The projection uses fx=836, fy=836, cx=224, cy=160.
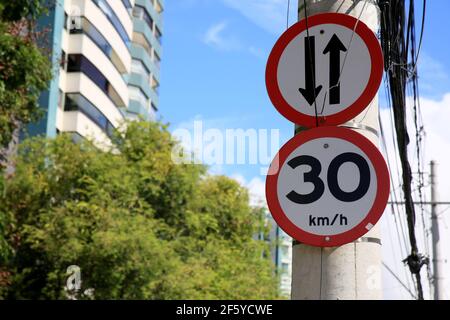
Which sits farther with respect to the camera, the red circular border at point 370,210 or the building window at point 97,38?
the building window at point 97,38

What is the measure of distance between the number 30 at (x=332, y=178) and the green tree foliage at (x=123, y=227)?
1801 centimetres

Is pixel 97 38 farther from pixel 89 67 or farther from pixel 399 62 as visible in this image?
pixel 399 62

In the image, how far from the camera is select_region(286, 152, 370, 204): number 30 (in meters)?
3.77

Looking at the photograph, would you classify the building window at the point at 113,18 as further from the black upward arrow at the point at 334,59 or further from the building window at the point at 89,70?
the black upward arrow at the point at 334,59

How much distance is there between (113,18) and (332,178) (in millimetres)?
36491

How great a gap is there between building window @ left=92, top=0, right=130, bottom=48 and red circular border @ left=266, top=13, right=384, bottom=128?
33.6 meters

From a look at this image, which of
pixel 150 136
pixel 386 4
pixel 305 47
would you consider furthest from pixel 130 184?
pixel 305 47

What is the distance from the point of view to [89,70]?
37.7m

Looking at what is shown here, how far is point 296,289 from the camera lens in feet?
12.8

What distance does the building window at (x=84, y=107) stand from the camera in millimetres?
37062

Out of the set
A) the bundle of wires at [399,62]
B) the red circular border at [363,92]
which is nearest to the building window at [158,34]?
the bundle of wires at [399,62]

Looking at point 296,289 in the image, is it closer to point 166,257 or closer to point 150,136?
point 166,257

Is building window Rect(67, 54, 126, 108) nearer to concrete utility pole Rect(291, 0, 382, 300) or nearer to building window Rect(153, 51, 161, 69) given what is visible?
building window Rect(153, 51, 161, 69)

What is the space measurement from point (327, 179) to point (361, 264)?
1.41 ft
